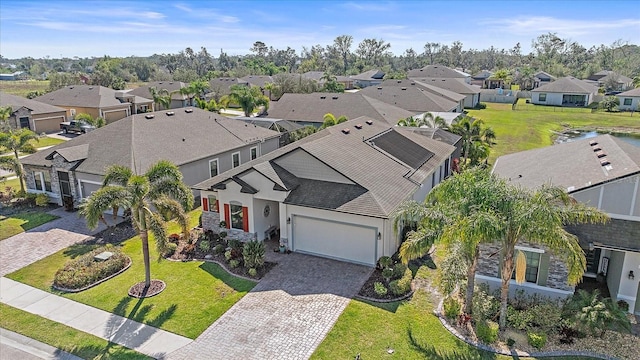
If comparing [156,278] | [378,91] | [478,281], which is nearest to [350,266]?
[478,281]

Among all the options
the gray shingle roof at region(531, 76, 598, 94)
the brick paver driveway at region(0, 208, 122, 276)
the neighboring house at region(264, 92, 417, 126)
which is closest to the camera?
the brick paver driveway at region(0, 208, 122, 276)

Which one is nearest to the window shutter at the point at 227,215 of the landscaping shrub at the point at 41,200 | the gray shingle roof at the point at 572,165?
the landscaping shrub at the point at 41,200

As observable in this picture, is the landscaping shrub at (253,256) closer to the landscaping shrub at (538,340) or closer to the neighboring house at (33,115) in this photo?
the landscaping shrub at (538,340)

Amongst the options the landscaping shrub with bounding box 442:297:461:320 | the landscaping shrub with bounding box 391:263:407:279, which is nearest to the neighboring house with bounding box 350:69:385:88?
the landscaping shrub with bounding box 391:263:407:279

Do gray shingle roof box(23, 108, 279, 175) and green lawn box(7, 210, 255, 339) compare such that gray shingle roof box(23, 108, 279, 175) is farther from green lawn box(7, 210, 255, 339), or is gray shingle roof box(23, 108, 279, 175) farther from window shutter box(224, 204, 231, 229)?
green lawn box(7, 210, 255, 339)

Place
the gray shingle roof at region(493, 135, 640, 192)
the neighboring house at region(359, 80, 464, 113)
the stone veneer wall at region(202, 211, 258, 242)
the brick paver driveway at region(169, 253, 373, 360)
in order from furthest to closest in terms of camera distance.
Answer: the neighboring house at region(359, 80, 464, 113) < the stone veneer wall at region(202, 211, 258, 242) < the gray shingle roof at region(493, 135, 640, 192) < the brick paver driveway at region(169, 253, 373, 360)

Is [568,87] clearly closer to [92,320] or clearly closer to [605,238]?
[605,238]

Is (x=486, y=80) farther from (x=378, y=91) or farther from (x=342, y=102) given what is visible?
(x=342, y=102)
